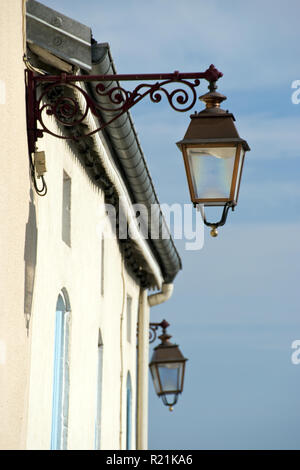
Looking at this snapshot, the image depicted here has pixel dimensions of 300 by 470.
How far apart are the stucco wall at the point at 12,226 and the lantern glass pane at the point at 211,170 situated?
3.90 feet

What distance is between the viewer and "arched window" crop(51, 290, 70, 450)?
357 inches

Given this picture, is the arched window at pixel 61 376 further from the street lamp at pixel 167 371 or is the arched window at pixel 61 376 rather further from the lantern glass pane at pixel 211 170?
the street lamp at pixel 167 371

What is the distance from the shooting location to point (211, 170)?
6.76 metres

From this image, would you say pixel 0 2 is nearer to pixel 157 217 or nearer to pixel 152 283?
pixel 157 217

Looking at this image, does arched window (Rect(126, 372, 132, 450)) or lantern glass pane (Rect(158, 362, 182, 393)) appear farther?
lantern glass pane (Rect(158, 362, 182, 393))

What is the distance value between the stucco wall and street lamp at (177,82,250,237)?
44.3 inches

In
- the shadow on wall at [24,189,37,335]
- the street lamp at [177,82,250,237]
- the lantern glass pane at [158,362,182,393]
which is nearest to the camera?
the street lamp at [177,82,250,237]

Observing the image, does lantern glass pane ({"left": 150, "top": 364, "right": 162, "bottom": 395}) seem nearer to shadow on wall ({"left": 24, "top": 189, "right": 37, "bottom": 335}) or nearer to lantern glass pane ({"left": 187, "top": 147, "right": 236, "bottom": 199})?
shadow on wall ({"left": 24, "top": 189, "right": 37, "bottom": 335})

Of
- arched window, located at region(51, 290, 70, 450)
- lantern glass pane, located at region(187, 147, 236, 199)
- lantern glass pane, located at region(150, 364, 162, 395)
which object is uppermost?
lantern glass pane, located at region(150, 364, 162, 395)

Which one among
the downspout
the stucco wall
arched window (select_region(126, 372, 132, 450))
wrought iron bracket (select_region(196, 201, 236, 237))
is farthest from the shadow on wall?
the downspout

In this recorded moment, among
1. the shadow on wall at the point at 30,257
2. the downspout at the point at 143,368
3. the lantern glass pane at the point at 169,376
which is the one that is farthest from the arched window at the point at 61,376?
the lantern glass pane at the point at 169,376

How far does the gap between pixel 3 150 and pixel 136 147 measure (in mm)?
4467

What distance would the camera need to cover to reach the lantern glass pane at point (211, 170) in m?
6.73

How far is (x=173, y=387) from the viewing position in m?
16.6
